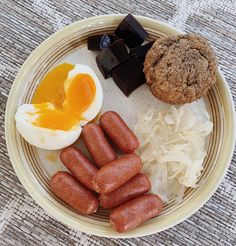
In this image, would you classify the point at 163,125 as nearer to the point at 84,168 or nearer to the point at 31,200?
the point at 84,168

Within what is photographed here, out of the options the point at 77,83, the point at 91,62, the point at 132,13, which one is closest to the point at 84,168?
the point at 77,83

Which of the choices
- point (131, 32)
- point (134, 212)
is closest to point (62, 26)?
point (131, 32)

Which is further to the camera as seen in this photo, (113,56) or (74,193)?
(113,56)

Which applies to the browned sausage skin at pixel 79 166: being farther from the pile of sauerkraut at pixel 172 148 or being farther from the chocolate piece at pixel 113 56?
the chocolate piece at pixel 113 56

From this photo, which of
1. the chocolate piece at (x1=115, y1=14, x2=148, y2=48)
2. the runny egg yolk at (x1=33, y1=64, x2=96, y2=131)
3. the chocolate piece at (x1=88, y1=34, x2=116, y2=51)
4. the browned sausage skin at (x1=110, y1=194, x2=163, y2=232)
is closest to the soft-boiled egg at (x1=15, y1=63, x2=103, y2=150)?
the runny egg yolk at (x1=33, y1=64, x2=96, y2=131)

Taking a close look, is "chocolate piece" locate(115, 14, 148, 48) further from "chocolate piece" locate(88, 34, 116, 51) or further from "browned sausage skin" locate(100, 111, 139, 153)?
"browned sausage skin" locate(100, 111, 139, 153)

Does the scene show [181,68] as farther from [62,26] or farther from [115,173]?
[62,26]
